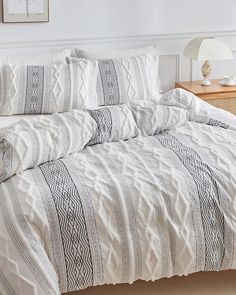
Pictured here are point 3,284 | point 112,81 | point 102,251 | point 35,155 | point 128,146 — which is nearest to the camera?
point 3,284

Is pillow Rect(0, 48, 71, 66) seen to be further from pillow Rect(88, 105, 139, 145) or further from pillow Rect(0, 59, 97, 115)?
pillow Rect(88, 105, 139, 145)

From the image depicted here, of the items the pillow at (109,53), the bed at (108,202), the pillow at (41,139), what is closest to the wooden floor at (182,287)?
the bed at (108,202)

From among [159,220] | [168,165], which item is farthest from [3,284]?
[168,165]

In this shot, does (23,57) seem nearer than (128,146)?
No

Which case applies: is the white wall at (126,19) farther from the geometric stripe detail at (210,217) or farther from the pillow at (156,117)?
the geometric stripe detail at (210,217)

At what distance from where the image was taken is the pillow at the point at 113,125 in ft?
8.71

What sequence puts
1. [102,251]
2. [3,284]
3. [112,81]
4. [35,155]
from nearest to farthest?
[3,284], [102,251], [35,155], [112,81]

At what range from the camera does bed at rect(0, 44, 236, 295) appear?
209 cm

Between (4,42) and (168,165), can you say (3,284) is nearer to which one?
(168,165)

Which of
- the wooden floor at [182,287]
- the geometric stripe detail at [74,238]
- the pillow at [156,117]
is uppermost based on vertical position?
the pillow at [156,117]

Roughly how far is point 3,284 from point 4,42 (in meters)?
→ 2.07

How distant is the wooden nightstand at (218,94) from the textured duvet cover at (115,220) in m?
1.49

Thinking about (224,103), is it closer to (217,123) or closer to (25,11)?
(217,123)

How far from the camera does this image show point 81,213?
2150mm
